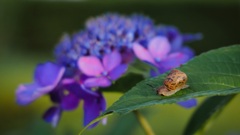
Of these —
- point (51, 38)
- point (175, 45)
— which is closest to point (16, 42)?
point (51, 38)

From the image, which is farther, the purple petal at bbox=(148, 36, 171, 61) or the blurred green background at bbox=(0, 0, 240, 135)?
the blurred green background at bbox=(0, 0, 240, 135)

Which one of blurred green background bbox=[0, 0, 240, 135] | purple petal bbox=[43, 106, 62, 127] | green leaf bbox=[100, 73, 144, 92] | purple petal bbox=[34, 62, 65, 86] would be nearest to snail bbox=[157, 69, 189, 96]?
green leaf bbox=[100, 73, 144, 92]

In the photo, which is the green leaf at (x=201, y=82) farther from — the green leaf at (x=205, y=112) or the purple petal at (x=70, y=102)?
the purple petal at (x=70, y=102)

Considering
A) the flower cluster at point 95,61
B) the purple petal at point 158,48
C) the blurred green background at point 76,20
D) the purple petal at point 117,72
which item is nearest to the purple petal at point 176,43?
the flower cluster at point 95,61

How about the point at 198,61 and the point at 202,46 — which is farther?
the point at 202,46

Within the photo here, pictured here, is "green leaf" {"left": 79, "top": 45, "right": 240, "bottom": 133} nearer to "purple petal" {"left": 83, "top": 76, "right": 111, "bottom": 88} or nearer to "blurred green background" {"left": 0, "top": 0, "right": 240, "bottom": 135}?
"purple petal" {"left": 83, "top": 76, "right": 111, "bottom": 88}

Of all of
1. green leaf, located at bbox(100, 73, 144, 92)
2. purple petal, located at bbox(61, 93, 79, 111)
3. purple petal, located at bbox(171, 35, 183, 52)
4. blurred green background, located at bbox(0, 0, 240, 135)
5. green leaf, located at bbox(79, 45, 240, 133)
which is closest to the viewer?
green leaf, located at bbox(79, 45, 240, 133)

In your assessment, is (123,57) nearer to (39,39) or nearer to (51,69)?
(51,69)
